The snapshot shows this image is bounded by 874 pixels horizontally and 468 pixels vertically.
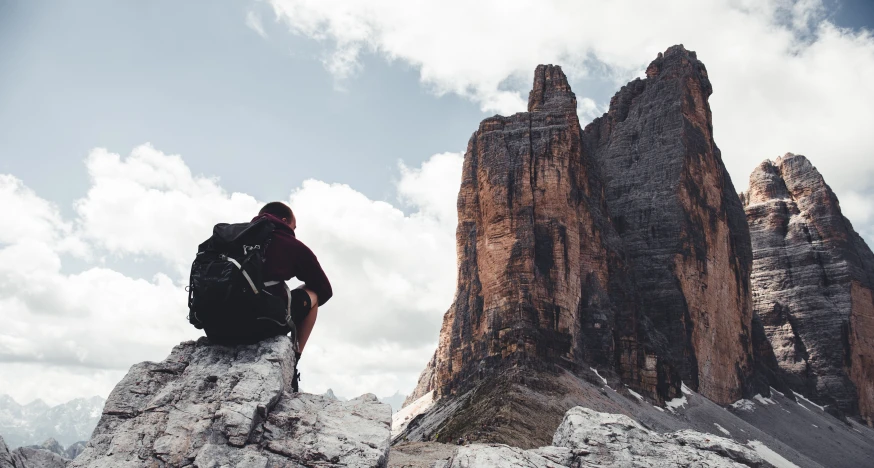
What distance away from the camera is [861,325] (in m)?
112

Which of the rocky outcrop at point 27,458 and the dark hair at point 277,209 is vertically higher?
the dark hair at point 277,209

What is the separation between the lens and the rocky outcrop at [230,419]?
6957 millimetres

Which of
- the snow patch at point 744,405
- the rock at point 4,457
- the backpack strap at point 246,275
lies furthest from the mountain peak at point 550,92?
the rock at point 4,457

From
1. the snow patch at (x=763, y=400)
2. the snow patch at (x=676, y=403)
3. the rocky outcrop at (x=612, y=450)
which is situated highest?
the snow patch at (x=763, y=400)

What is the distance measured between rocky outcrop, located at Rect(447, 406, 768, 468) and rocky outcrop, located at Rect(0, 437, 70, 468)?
5.54 m

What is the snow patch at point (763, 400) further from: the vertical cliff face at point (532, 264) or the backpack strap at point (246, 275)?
the backpack strap at point (246, 275)

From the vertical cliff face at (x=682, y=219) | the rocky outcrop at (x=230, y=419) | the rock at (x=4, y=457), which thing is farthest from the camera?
the vertical cliff face at (x=682, y=219)

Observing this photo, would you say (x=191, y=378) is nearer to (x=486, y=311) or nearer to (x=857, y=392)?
(x=486, y=311)

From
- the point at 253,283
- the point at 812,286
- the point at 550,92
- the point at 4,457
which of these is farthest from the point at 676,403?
the point at 4,457

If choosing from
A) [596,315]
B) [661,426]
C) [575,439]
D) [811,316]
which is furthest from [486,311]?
[811,316]

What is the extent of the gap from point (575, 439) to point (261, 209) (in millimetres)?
5328

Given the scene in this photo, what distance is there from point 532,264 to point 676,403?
2229cm

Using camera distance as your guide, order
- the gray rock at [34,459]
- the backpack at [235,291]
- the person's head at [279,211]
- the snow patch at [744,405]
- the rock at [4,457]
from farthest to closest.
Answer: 1. the snow patch at [744,405]
2. the person's head at [279,211]
3. the gray rock at [34,459]
4. the rock at [4,457]
5. the backpack at [235,291]

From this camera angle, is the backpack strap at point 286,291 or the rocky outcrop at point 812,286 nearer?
the backpack strap at point 286,291
